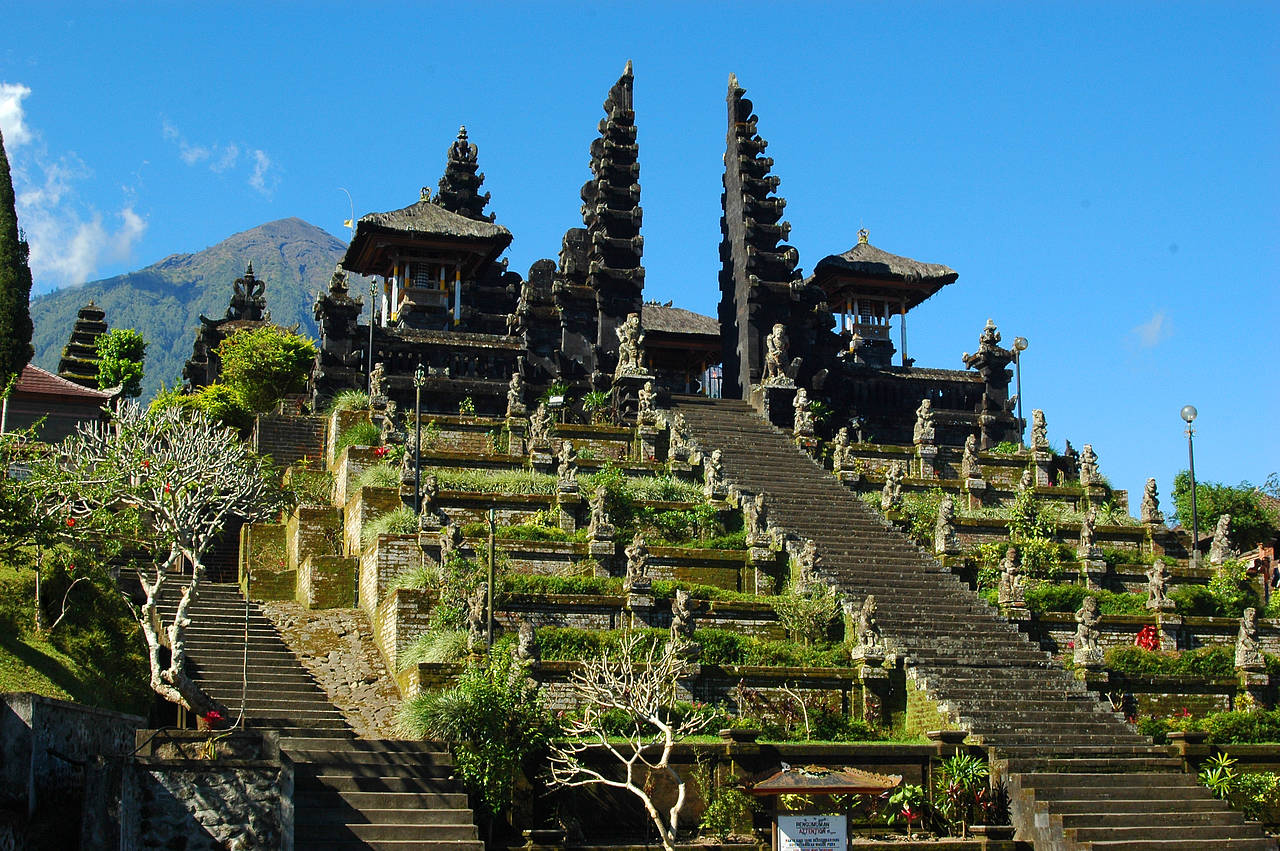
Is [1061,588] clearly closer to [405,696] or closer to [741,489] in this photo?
[741,489]

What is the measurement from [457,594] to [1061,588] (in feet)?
45.8

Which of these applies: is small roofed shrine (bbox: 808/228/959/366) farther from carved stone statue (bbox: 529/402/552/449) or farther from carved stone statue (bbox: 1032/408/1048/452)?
carved stone statue (bbox: 529/402/552/449)

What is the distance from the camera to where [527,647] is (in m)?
24.8

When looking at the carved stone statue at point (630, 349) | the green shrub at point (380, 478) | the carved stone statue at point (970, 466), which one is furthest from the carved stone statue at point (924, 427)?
the green shrub at point (380, 478)

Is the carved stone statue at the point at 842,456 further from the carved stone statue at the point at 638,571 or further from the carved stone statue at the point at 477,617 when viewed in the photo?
the carved stone statue at the point at 477,617

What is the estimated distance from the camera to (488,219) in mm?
55688

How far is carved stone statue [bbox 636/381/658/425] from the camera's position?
3900 cm

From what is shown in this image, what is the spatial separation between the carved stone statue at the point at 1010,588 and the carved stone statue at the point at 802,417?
386 inches

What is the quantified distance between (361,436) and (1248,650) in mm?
20723

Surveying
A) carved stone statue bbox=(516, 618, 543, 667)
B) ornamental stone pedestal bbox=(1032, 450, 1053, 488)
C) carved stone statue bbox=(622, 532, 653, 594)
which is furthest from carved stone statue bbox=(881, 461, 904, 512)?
carved stone statue bbox=(516, 618, 543, 667)

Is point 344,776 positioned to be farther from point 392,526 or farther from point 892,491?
point 892,491

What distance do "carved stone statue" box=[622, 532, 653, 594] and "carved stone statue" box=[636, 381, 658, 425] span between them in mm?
10791

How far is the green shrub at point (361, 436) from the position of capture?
1422 inches

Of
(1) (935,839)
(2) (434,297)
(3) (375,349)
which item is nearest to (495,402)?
(3) (375,349)
